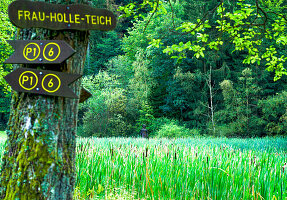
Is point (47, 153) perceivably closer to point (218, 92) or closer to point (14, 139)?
point (14, 139)

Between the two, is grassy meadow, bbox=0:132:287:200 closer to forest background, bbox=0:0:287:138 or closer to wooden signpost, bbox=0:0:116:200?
wooden signpost, bbox=0:0:116:200

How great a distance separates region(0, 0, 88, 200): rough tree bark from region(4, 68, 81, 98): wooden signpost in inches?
2.2

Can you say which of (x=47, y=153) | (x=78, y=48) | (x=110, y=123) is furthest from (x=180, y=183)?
(x=110, y=123)

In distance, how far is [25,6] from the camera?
199cm

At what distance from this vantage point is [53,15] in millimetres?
1971

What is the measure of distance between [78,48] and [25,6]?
0.46 m

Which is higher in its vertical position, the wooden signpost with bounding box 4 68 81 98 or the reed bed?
the wooden signpost with bounding box 4 68 81 98

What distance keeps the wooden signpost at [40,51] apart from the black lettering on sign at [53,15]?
116 millimetres

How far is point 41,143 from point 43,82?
0.41 meters

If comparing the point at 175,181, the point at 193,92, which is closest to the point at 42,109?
the point at 175,181

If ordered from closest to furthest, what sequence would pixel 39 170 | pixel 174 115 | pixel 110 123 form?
pixel 39 170
pixel 110 123
pixel 174 115

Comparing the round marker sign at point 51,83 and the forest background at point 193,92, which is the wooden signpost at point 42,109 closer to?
the round marker sign at point 51,83

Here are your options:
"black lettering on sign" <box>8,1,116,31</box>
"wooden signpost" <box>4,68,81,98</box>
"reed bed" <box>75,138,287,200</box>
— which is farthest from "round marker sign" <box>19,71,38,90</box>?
"reed bed" <box>75,138,287,200</box>

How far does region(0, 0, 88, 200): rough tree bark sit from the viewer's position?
1877mm
